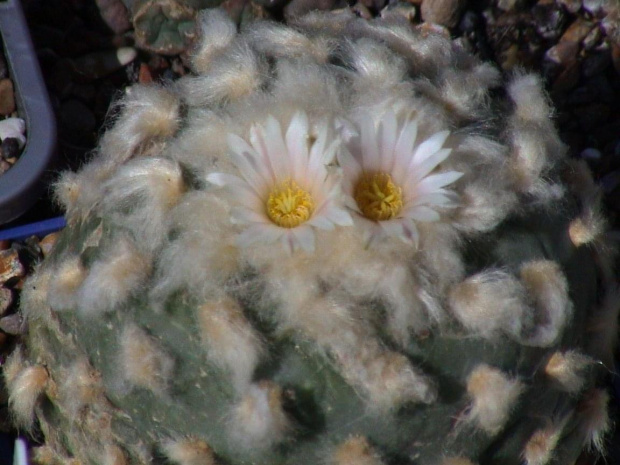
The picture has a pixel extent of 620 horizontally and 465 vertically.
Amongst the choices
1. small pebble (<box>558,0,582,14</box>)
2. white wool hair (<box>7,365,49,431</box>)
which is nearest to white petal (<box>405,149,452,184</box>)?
white wool hair (<box>7,365,49,431</box>)

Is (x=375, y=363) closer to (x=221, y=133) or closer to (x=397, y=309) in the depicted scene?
(x=397, y=309)

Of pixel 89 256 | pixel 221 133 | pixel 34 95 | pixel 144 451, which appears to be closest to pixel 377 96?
pixel 221 133

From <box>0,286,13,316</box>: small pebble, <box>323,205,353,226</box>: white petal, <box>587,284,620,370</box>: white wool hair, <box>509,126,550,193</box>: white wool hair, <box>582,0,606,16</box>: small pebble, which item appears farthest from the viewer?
<box>582,0,606,16</box>: small pebble

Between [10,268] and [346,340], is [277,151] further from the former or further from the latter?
[10,268]

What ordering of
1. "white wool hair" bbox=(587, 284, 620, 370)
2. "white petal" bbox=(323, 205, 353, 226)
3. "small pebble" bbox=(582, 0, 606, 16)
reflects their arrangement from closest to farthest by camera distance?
"white petal" bbox=(323, 205, 353, 226)
"white wool hair" bbox=(587, 284, 620, 370)
"small pebble" bbox=(582, 0, 606, 16)

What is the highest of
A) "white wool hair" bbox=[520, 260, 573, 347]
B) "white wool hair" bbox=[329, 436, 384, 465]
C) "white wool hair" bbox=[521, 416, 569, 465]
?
"white wool hair" bbox=[520, 260, 573, 347]

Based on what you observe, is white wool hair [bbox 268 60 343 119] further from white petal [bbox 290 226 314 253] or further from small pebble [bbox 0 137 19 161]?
small pebble [bbox 0 137 19 161]

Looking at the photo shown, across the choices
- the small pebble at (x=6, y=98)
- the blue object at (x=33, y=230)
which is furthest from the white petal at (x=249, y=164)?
the small pebble at (x=6, y=98)
